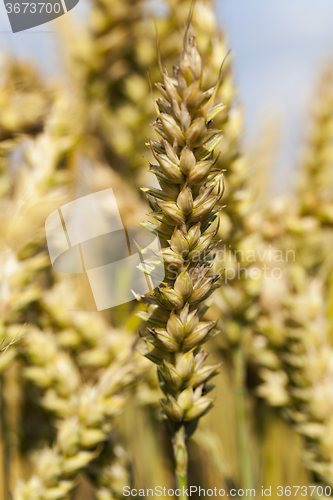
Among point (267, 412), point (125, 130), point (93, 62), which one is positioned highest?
point (93, 62)

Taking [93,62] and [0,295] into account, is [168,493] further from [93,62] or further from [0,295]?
[93,62]

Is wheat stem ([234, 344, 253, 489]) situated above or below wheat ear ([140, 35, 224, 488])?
below

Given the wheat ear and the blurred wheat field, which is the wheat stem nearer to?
the blurred wheat field

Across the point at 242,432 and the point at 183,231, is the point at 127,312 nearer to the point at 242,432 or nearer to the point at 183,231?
the point at 242,432

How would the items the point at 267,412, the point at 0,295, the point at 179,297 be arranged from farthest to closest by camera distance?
1. the point at 267,412
2. the point at 0,295
3. the point at 179,297

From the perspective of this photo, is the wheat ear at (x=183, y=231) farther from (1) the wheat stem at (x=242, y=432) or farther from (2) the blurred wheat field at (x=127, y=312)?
(1) the wheat stem at (x=242, y=432)

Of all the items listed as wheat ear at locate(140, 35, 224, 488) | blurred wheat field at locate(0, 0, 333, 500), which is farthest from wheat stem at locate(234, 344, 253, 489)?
A: wheat ear at locate(140, 35, 224, 488)

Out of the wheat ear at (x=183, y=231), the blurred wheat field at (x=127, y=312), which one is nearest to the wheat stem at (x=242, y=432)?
the blurred wheat field at (x=127, y=312)

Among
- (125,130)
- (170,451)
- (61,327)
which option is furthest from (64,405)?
(125,130)

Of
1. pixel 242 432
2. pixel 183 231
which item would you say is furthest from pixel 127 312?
pixel 183 231
